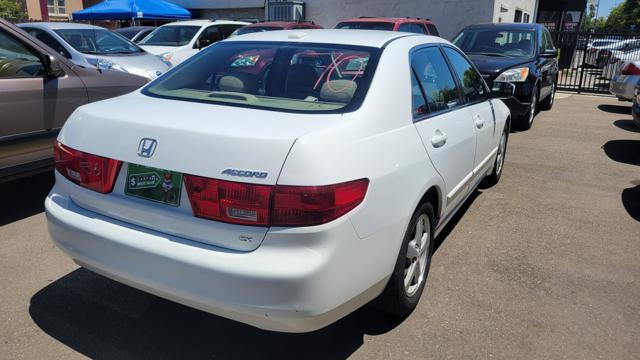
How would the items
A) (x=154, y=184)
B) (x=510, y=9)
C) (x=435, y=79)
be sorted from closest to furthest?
(x=154, y=184), (x=435, y=79), (x=510, y=9)

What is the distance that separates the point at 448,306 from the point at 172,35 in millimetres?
10960

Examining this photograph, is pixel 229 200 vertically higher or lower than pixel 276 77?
lower

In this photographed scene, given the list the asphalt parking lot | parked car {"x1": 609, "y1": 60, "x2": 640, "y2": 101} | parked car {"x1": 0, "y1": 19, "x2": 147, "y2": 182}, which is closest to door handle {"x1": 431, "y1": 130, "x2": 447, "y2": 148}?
the asphalt parking lot

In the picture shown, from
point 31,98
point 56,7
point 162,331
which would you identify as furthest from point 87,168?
point 56,7

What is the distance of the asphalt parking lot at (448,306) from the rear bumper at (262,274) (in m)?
0.58

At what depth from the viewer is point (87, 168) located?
2551 millimetres

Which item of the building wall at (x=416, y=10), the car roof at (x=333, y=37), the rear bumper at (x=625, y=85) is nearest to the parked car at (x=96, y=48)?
the car roof at (x=333, y=37)

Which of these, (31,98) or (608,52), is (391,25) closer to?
(31,98)

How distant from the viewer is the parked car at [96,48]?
26.3 feet

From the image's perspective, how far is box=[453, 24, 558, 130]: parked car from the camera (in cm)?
822

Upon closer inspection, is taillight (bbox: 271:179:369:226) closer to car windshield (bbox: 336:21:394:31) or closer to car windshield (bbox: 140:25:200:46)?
car windshield (bbox: 336:21:394:31)

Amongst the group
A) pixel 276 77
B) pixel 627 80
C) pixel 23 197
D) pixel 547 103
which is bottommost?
pixel 23 197

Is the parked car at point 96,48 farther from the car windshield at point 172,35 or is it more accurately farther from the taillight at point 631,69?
the taillight at point 631,69

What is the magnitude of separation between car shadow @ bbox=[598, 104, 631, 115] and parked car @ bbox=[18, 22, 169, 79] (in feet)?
31.7
